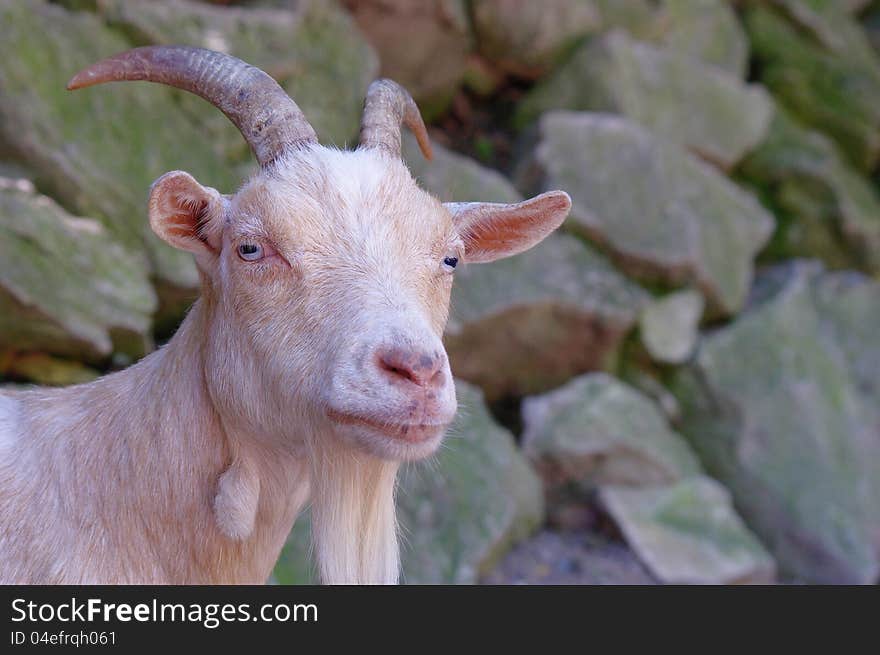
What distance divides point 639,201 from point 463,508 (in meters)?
2.90

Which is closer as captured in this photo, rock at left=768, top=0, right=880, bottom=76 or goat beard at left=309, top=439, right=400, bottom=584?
goat beard at left=309, top=439, right=400, bottom=584

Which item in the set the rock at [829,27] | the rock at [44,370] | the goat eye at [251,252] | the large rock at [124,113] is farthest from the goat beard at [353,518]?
the rock at [829,27]

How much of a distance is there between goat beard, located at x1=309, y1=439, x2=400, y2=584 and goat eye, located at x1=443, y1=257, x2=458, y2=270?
583mm

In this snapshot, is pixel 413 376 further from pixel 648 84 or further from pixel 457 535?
pixel 648 84

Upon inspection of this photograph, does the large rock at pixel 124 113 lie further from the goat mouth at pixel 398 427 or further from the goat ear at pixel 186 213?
the goat mouth at pixel 398 427

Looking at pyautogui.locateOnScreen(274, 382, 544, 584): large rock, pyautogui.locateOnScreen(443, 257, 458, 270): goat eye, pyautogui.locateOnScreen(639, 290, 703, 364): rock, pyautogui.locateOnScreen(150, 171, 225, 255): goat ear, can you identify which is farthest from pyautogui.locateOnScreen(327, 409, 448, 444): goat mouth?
pyautogui.locateOnScreen(639, 290, 703, 364): rock

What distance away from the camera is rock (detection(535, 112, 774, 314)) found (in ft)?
22.8

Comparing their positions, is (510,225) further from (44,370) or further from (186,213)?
(44,370)

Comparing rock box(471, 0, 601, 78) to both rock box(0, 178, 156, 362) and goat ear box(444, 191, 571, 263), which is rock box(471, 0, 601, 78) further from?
goat ear box(444, 191, 571, 263)

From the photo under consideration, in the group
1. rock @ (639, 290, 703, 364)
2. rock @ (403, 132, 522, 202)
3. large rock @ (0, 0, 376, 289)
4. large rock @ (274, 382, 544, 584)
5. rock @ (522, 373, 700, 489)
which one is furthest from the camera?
rock @ (639, 290, 703, 364)

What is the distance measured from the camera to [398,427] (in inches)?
94.4

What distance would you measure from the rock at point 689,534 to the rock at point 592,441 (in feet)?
0.38

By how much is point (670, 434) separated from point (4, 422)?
14.9ft

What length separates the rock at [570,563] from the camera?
5523 millimetres
